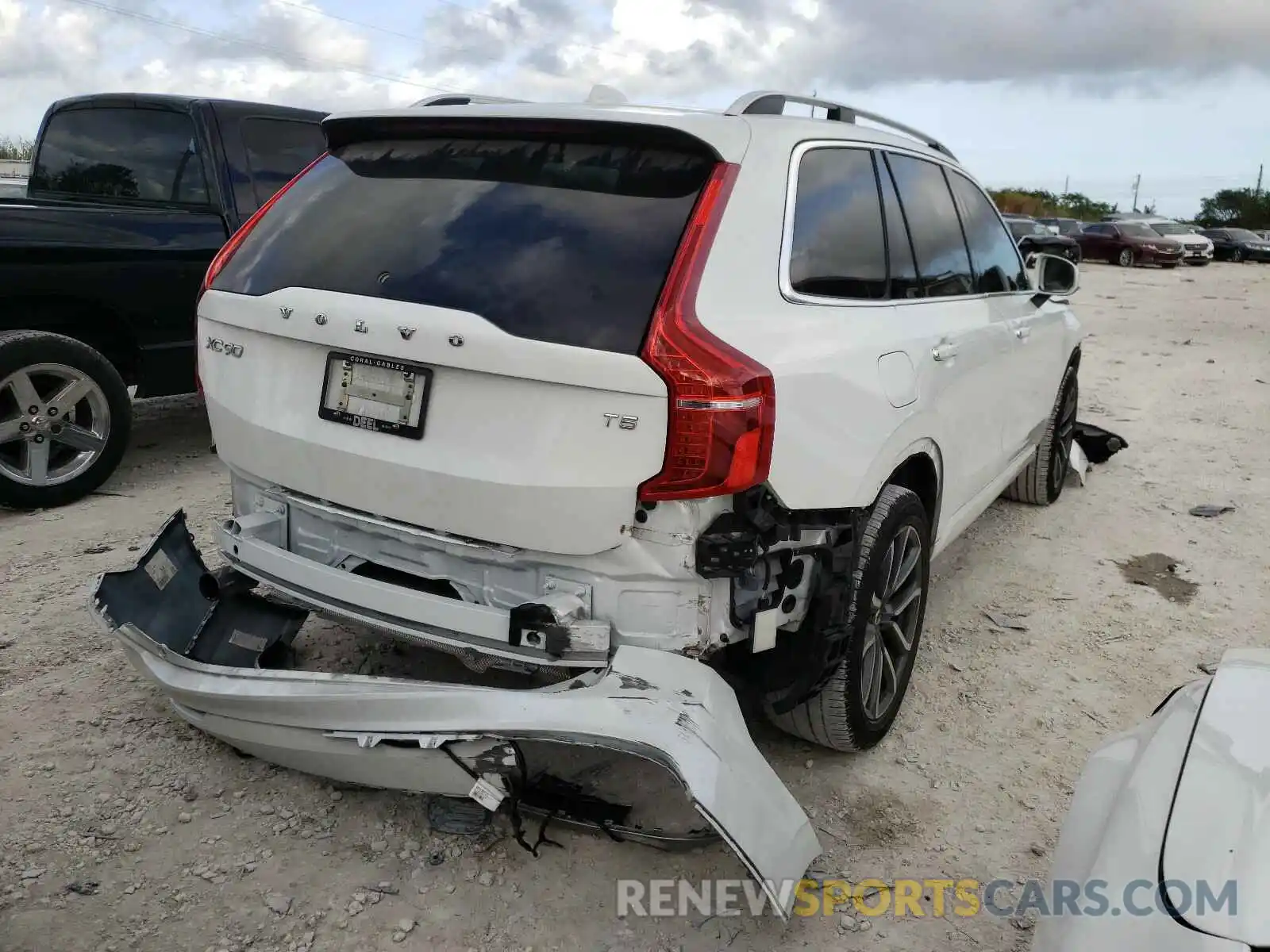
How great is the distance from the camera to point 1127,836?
5.57ft

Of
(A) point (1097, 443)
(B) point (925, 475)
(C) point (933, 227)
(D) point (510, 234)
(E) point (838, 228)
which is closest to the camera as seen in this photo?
(D) point (510, 234)

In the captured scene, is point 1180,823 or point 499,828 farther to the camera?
point 499,828

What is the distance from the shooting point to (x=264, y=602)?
328 cm

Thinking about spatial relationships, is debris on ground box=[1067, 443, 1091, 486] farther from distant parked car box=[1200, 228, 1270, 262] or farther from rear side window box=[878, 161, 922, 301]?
distant parked car box=[1200, 228, 1270, 262]

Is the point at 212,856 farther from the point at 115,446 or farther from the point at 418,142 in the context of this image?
the point at 115,446

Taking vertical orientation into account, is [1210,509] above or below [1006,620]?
above

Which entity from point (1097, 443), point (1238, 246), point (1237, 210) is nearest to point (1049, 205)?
point (1237, 210)

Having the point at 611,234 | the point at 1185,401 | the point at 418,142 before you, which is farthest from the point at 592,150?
the point at 1185,401

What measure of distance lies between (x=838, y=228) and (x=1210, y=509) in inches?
166

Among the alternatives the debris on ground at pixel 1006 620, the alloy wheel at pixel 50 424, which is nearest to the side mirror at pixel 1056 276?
the debris on ground at pixel 1006 620

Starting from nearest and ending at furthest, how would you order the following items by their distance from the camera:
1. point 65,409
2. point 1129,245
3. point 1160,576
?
1. point 1160,576
2. point 65,409
3. point 1129,245

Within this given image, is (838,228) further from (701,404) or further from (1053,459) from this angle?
(1053,459)

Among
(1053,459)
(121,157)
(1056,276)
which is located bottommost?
(1053,459)

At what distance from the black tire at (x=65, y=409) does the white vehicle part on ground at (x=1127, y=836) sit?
4.84m
